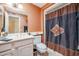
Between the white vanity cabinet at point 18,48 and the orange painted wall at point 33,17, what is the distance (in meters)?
0.19

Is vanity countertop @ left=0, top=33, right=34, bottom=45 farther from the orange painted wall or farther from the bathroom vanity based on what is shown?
the orange painted wall

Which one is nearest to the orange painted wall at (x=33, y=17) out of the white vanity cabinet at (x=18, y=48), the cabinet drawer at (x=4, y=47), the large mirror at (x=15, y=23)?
the large mirror at (x=15, y=23)

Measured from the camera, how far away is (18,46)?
1.50 meters

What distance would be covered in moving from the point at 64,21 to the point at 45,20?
0.29 meters

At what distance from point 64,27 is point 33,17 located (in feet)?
1.57

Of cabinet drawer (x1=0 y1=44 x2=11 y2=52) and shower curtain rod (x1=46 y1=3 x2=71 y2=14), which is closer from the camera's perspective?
cabinet drawer (x1=0 y1=44 x2=11 y2=52)

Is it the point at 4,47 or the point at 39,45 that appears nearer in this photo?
the point at 4,47

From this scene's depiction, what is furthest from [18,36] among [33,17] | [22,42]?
[33,17]

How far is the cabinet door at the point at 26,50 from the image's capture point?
1511 mm

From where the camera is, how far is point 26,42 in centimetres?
156

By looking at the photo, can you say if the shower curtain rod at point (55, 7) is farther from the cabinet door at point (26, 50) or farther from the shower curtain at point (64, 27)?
the cabinet door at point (26, 50)

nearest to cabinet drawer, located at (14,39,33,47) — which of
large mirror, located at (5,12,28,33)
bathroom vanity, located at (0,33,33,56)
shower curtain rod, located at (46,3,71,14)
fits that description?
bathroom vanity, located at (0,33,33,56)

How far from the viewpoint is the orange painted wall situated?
1586 mm

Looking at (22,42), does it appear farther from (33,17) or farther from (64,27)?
(64,27)
